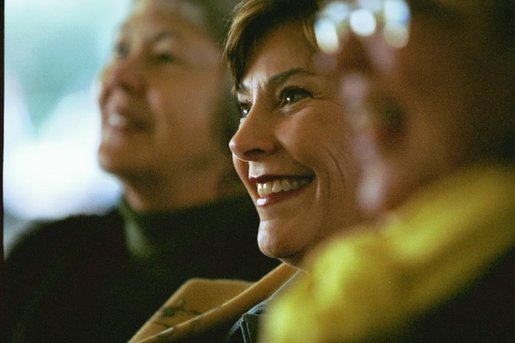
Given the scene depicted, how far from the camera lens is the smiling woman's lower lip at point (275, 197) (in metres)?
0.90

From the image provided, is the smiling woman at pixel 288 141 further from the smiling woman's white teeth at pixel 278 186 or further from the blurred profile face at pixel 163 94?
the blurred profile face at pixel 163 94

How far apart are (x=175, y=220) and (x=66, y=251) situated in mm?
230

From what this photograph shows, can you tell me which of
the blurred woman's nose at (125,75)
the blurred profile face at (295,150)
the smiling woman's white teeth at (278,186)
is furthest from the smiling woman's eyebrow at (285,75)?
the blurred woman's nose at (125,75)

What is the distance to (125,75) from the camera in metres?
1.22

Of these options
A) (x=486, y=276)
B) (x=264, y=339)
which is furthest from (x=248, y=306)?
(x=486, y=276)

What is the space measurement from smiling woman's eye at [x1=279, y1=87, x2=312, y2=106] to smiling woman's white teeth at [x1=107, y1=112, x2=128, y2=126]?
1.25 feet

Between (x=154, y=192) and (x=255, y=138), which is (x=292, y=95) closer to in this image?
(x=255, y=138)

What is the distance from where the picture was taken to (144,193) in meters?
1.21

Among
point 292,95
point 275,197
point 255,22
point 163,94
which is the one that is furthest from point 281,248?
point 163,94

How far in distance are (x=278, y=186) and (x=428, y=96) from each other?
25 centimetres

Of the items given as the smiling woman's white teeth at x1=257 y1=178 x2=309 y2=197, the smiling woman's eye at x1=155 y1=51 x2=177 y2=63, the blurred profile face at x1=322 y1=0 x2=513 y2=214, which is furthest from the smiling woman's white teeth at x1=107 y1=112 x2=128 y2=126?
the blurred profile face at x1=322 y1=0 x2=513 y2=214

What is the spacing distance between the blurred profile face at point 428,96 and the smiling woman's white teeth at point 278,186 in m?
0.14

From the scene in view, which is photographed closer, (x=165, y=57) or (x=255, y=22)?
(x=255, y=22)

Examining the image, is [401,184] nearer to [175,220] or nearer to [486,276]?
[486,276]
